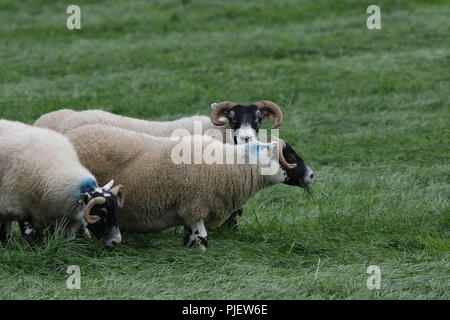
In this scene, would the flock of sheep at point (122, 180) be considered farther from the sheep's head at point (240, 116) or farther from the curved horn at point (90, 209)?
the sheep's head at point (240, 116)

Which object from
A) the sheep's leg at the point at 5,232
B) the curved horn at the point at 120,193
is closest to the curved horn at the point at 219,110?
the curved horn at the point at 120,193

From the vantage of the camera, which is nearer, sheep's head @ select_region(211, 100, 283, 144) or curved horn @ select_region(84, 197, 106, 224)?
curved horn @ select_region(84, 197, 106, 224)

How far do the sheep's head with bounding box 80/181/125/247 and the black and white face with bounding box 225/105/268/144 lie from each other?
2653mm

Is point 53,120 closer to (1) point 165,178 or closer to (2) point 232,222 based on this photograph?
(1) point 165,178

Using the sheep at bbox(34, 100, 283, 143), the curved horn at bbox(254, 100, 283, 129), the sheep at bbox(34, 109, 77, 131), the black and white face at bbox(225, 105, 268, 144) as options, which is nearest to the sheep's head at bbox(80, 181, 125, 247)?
the sheep at bbox(34, 100, 283, 143)

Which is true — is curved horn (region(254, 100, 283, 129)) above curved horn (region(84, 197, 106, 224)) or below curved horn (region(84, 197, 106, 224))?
above

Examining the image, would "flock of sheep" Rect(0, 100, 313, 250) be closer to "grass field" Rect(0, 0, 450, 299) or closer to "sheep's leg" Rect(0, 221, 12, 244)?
"sheep's leg" Rect(0, 221, 12, 244)

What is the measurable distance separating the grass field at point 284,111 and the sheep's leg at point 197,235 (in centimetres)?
17

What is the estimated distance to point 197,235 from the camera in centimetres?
876

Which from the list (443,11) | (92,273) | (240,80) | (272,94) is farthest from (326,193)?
(443,11)

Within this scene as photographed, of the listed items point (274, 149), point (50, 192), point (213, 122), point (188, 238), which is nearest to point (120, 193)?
point (50, 192)

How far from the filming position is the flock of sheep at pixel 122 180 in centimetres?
830

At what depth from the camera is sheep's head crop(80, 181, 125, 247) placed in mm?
8094

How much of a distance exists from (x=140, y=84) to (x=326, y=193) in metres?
8.16
